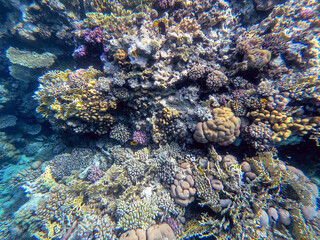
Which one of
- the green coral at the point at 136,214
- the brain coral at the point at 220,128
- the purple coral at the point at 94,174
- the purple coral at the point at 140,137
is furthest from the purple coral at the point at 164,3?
the green coral at the point at 136,214

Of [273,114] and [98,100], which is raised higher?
[98,100]

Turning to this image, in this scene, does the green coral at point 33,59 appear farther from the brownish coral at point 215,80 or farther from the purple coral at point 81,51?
the brownish coral at point 215,80

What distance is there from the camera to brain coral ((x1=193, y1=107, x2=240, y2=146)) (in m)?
3.58

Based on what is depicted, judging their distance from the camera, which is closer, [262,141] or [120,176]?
[262,141]

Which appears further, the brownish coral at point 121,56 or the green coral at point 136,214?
the brownish coral at point 121,56

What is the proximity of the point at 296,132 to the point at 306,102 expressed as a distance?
0.88m

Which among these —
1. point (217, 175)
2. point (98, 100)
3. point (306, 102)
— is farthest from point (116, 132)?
point (306, 102)

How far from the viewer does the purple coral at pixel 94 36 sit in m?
4.95

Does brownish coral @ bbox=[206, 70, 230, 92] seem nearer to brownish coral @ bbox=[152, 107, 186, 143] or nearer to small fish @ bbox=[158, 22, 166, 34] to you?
brownish coral @ bbox=[152, 107, 186, 143]

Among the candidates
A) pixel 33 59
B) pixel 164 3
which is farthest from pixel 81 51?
pixel 33 59

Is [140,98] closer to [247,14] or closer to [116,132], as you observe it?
[116,132]

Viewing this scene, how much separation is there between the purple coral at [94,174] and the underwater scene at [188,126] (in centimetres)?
10

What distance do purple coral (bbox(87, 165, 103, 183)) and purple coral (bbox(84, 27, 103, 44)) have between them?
174 inches

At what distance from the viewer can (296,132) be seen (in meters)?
3.78
